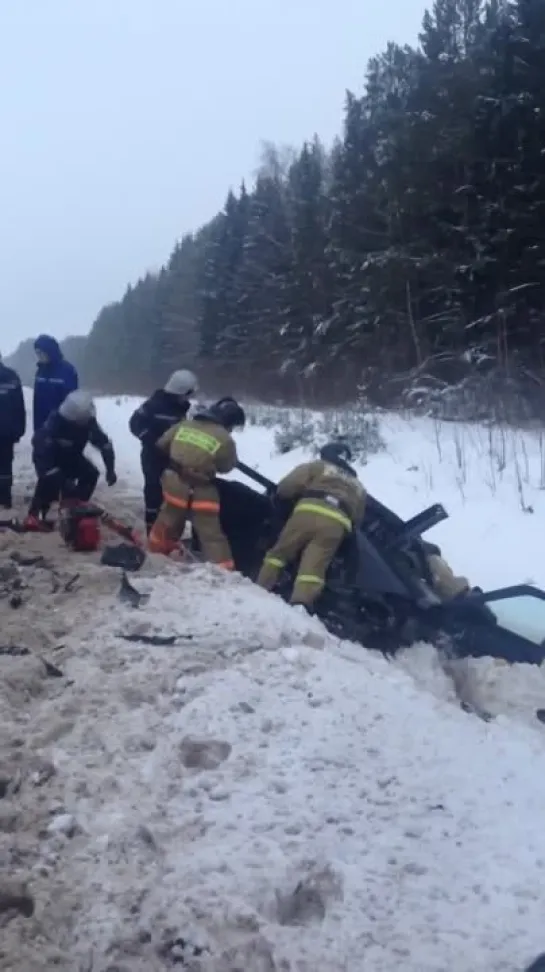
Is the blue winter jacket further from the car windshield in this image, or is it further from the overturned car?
the car windshield

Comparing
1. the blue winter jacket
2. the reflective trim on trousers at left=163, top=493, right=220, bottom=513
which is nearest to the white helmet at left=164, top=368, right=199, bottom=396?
the reflective trim on trousers at left=163, top=493, right=220, bottom=513

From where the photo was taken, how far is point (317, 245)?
36.0 meters

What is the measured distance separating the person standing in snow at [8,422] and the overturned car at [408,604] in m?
3.84

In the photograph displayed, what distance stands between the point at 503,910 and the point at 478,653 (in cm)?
293

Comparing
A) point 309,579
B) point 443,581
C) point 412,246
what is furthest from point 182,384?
point 412,246

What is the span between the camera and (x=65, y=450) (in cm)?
854

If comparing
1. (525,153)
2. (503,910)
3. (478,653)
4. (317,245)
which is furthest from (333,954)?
(317,245)

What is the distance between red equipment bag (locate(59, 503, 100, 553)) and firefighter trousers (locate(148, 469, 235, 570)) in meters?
0.55

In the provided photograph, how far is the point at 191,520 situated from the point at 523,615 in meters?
2.48

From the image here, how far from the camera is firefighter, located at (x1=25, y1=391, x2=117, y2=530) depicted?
8.38 meters

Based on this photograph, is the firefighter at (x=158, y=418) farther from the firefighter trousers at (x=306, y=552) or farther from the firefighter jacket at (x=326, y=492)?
the firefighter trousers at (x=306, y=552)

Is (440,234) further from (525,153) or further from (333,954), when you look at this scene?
(333,954)

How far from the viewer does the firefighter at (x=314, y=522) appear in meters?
6.12

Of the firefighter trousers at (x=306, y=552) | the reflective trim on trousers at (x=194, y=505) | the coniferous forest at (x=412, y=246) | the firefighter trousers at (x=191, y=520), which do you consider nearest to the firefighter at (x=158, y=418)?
the firefighter trousers at (x=191, y=520)
